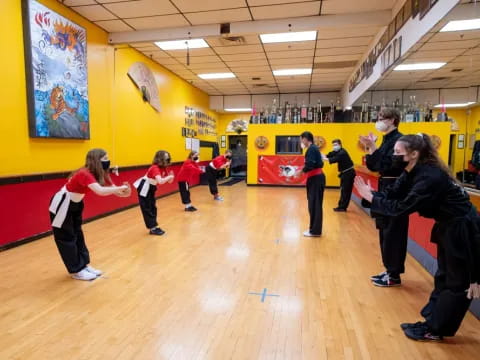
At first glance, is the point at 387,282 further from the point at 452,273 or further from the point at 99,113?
the point at 99,113

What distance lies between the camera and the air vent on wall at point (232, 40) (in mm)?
5980

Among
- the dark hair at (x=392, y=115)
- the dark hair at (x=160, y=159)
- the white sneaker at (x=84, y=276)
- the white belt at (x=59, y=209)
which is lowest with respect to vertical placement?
the white sneaker at (x=84, y=276)

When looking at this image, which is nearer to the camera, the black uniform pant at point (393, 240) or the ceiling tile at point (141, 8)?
the black uniform pant at point (393, 240)

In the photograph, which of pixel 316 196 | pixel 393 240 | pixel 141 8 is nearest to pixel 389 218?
pixel 393 240

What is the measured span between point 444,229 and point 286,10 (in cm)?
440

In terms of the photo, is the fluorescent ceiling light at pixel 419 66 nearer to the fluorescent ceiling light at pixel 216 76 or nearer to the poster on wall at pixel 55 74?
the fluorescent ceiling light at pixel 216 76

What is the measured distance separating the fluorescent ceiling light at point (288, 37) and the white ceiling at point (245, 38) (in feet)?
0.47

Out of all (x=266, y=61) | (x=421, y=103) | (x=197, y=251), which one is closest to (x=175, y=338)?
(x=197, y=251)

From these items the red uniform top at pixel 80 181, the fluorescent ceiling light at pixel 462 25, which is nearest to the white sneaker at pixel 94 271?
the red uniform top at pixel 80 181

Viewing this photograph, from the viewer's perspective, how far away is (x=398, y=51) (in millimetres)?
4523

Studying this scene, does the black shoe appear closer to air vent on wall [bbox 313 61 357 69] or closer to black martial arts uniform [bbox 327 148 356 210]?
black martial arts uniform [bbox 327 148 356 210]

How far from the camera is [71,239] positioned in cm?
284

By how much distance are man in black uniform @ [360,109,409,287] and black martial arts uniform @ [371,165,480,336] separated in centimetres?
73

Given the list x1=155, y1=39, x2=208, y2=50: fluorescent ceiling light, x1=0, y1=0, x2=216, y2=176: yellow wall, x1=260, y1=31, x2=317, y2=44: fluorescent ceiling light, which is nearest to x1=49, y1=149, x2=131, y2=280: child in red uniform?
x1=0, y1=0, x2=216, y2=176: yellow wall
